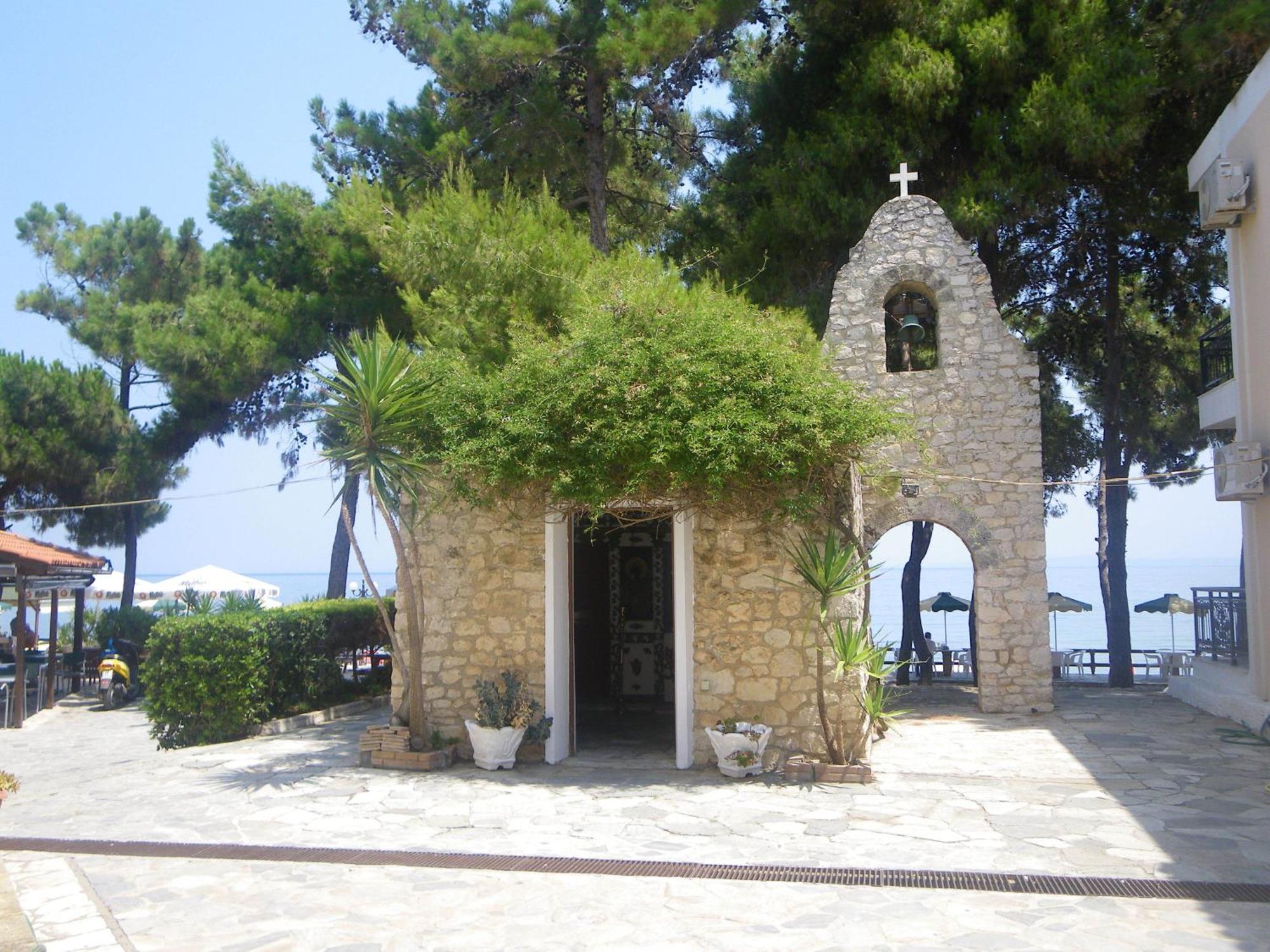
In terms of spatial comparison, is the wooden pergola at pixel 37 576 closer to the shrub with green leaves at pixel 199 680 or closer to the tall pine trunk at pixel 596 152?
the shrub with green leaves at pixel 199 680

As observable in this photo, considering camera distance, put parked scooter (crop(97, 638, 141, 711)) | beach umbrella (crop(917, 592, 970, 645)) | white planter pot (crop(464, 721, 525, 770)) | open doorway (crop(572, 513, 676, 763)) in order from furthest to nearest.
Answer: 1. beach umbrella (crop(917, 592, 970, 645))
2. parked scooter (crop(97, 638, 141, 711))
3. open doorway (crop(572, 513, 676, 763))
4. white planter pot (crop(464, 721, 525, 770))

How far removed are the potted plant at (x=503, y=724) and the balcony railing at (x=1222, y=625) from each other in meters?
8.79

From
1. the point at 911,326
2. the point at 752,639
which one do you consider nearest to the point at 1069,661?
the point at 911,326

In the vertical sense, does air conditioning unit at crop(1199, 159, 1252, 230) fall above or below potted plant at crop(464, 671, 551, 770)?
above

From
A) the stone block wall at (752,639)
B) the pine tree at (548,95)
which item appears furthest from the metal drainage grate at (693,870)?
the pine tree at (548,95)

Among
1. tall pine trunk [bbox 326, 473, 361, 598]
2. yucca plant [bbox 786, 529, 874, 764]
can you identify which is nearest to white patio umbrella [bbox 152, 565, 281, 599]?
tall pine trunk [bbox 326, 473, 361, 598]

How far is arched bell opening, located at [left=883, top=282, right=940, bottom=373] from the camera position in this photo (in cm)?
1323

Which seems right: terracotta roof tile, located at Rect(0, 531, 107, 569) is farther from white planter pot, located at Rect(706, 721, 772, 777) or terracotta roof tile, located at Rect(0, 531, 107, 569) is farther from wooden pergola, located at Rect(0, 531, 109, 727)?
white planter pot, located at Rect(706, 721, 772, 777)

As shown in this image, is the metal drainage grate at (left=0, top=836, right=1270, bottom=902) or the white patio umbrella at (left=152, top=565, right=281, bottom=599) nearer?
the metal drainage grate at (left=0, top=836, right=1270, bottom=902)

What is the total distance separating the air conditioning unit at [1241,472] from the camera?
11.3m

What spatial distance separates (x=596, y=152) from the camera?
16797 mm

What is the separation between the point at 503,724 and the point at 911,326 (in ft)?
23.1

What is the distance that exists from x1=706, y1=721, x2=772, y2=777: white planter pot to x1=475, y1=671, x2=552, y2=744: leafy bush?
1.56 m

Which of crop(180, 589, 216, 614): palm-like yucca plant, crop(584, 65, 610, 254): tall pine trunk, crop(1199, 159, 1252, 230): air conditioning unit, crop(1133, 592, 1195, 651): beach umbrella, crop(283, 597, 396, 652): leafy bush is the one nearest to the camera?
crop(1199, 159, 1252, 230): air conditioning unit
